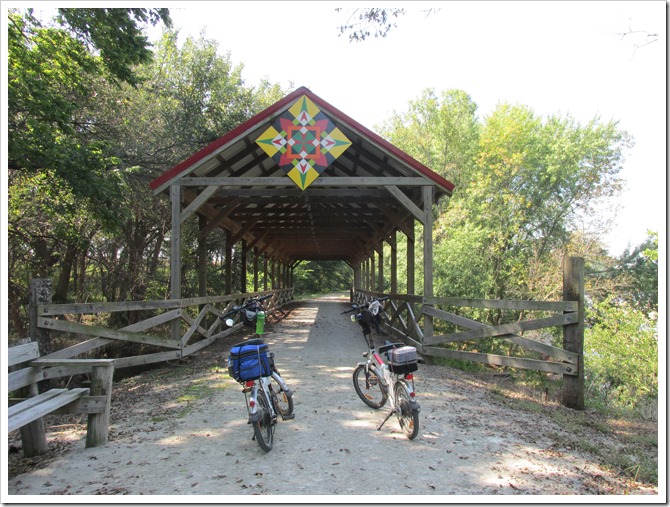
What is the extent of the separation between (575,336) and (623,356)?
1211cm

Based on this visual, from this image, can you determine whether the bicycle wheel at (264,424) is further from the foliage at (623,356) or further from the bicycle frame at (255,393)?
the foliage at (623,356)

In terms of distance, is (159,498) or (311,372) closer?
(159,498)

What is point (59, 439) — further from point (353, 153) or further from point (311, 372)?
point (353, 153)

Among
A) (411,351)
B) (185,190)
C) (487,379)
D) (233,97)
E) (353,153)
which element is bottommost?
(487,379)

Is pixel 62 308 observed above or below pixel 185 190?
below

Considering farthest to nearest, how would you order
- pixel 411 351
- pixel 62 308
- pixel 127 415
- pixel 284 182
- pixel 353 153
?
1. pixel 353 153
2. pixel 284 182
3. pixel 62 308
4. pixel 127 415
5. pixel 411 351

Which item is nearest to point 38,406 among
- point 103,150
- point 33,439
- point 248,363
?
point 33,439

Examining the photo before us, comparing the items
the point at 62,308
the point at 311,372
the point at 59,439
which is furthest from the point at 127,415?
the point at 311,372

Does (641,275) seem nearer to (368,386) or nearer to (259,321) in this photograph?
(368,386)

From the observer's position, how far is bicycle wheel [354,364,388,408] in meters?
4.80

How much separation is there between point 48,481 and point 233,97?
17.6 meters

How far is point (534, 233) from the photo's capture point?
23.7m

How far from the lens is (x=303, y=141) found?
8.27 m

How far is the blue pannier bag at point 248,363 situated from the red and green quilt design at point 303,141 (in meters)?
4.94
